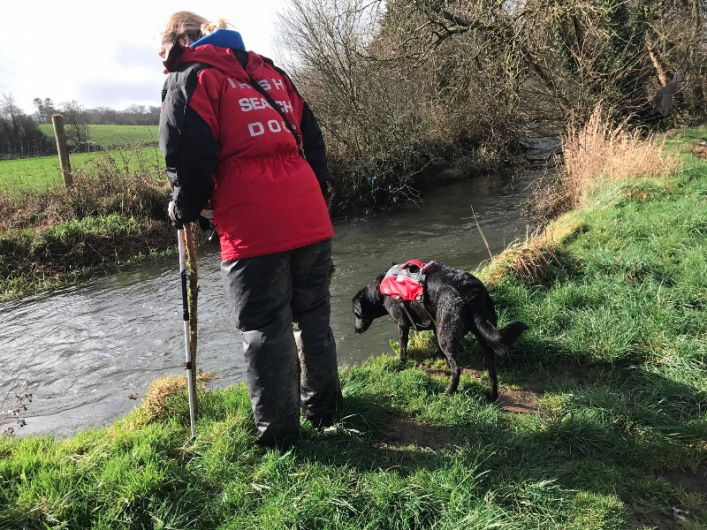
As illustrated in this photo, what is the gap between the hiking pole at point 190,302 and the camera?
10.1 ft

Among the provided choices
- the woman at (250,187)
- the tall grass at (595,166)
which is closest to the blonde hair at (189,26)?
the woman at (250,187)

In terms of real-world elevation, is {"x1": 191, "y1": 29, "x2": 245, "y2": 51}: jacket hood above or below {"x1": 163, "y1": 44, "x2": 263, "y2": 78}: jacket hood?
above

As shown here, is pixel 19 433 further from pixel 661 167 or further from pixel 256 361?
pixel 661 167

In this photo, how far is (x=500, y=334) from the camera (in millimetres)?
3379

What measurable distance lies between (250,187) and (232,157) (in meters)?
0.21

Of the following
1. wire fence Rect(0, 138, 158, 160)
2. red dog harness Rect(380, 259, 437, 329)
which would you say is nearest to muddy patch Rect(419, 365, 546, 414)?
red dog harness Rect(380, 259, 437, 329)

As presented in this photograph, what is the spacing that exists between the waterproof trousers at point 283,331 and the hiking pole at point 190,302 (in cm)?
41

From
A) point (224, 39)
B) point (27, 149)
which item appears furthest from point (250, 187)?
point (27, 149)

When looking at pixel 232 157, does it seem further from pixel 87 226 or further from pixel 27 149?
pixel 27 149

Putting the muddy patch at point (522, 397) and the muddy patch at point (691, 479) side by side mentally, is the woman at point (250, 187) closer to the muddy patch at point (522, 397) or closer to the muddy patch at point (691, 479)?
the muddy patch at point (522, 397)

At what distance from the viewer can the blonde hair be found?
281 cm

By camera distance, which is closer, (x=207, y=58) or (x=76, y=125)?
(x=207, y=58)

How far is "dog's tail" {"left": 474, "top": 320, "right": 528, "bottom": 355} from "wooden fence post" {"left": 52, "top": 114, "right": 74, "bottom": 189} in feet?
37.6

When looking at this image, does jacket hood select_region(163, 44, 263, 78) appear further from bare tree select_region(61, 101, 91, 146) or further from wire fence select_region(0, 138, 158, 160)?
wire fence select_region(0, 138, 158, 160)
